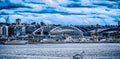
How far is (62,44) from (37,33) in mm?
4555

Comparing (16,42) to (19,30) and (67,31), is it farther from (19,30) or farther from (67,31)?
(19,30)

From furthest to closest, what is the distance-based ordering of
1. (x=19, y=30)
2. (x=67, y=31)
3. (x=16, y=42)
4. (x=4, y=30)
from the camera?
(x=16, y=42), (x=67, y=31), (x=4, y=30), (x=19, y=30)

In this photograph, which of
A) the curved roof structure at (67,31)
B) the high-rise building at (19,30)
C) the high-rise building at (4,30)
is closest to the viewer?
the high-rise building at (19,30)

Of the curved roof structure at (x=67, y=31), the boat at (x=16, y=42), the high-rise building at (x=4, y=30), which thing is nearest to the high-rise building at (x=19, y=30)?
the high-rise building at (x=4, y=30)

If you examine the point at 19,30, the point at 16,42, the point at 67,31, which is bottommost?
the point at 16,42

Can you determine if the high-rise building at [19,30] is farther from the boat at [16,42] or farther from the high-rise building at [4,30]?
the boat at [16,42]

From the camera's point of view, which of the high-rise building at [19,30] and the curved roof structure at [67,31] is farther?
the curved roof structure at [67,31]

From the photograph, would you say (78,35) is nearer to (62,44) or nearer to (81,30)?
(81,30)

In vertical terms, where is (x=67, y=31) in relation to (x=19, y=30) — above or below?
below

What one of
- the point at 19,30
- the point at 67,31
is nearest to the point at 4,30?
the point at 19,30

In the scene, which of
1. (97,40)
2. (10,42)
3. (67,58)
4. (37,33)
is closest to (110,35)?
(97,40)

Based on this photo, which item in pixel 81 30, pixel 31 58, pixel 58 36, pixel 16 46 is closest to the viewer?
pixel 31 58

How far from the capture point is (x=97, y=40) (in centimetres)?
2762

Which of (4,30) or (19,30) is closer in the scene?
(19,30)
